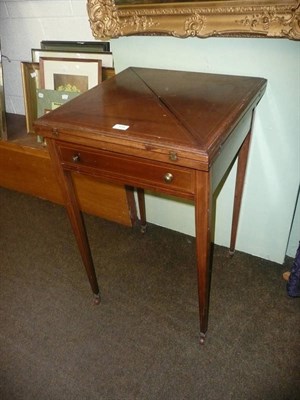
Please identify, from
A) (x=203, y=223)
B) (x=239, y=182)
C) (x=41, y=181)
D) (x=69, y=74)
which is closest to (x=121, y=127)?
(x=203, y=223)

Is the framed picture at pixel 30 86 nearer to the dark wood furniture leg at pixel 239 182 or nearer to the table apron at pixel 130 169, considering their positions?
the table apron at pixel 130 169

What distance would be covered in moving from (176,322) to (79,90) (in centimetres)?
124

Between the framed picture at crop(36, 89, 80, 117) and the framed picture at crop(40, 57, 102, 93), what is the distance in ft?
0.14

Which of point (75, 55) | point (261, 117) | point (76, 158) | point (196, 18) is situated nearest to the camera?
point (76, 158)

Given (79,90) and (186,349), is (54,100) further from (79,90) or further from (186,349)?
(186,349)

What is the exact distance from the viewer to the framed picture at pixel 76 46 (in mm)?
1568

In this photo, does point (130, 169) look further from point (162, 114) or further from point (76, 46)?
point (76, 46)

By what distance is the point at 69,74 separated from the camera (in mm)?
1644

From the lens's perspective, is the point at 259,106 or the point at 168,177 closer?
the point at 168,177

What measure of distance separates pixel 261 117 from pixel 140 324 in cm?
93

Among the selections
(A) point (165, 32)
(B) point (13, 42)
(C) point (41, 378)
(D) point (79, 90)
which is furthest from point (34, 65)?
(C) point (41, 378)

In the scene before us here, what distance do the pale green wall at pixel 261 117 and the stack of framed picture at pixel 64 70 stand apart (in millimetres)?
309

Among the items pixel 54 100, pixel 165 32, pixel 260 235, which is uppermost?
pixel 165 32

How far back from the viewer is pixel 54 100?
1.69 m
